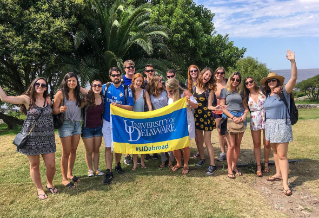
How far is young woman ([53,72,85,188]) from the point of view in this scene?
448 centimetres

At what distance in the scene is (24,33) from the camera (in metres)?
9.73

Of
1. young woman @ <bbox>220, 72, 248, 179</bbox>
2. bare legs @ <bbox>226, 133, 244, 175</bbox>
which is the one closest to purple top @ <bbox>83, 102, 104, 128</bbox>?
young woman @ <bbox>220, 72, 248, 179</bbox>

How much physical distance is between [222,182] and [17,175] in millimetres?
4444

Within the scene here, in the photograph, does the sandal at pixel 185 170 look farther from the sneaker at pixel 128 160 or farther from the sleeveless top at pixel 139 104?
the sleeveless top at pixel 139 104

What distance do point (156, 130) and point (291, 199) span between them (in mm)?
2705

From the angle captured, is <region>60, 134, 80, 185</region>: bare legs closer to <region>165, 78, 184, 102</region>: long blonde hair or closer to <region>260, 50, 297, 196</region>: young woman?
<region>165, 78, 184, 102</region>: long blonde hair

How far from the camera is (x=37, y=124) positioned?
13.7ft

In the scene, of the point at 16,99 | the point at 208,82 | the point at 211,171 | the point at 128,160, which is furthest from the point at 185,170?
the point at 16,99

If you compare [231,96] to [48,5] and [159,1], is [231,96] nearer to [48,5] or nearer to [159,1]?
[48,5]

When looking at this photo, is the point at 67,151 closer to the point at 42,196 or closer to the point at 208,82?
the point at 42,196

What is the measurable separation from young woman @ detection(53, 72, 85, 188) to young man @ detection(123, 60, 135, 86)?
44.9 inches

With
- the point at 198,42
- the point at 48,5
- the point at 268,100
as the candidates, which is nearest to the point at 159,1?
the point at 198,42

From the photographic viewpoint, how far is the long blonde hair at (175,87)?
505 cm

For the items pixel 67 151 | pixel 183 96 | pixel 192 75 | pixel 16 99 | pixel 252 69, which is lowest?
pixel 67 151
